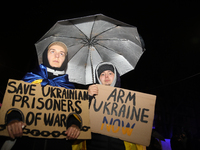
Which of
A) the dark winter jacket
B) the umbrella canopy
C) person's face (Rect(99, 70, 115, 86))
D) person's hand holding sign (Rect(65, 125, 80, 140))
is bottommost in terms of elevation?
the dark winter jacket

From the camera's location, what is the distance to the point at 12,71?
655 centimetres

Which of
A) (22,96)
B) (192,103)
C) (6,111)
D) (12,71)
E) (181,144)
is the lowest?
(181,144)

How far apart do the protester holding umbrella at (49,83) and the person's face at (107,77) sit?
652 millimetres

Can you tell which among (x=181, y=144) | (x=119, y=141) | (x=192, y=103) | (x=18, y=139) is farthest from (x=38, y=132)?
(x=192, y=103)

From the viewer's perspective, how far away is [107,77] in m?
2.59

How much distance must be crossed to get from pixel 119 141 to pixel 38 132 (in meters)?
1.17

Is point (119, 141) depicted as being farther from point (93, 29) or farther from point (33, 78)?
point (93, 29)

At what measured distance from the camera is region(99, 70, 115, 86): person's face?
2.56 metres

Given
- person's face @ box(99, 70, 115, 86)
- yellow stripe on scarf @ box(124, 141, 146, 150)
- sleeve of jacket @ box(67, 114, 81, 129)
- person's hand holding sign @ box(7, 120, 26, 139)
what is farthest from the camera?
person's face @ box(99, 70, 115, 86)

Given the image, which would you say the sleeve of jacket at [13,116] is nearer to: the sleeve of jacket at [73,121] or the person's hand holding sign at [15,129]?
the person's hand holding sign at [15,129]

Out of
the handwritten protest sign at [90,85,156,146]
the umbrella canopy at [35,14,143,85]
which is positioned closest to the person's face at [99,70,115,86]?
the umbrella canopy at [35,14,143,85]

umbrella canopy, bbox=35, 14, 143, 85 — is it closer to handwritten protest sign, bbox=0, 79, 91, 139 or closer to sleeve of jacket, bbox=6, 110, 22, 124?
handwritten protest sign, bbox=0, 79, 91, 139

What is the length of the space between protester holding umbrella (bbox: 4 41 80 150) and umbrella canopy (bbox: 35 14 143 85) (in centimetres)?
47

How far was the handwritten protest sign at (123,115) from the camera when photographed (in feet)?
6.31
